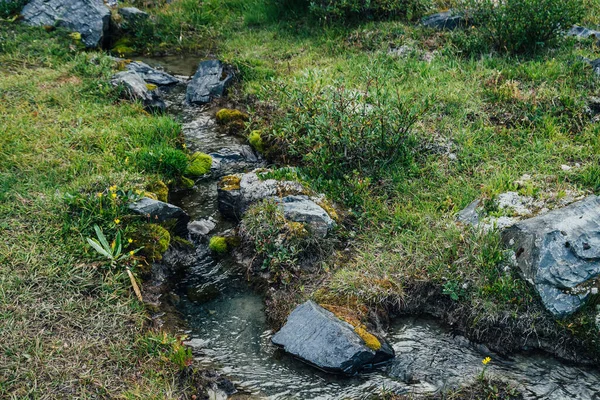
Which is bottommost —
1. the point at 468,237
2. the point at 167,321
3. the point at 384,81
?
the point at 167,321

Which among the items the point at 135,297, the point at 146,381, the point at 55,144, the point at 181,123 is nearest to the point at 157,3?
the point at 181,123

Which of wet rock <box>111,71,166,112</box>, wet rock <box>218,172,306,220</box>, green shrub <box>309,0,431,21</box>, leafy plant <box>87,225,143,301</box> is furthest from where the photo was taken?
green shrub <box>309,0,431,21</box>

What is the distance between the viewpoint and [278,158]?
8.05m

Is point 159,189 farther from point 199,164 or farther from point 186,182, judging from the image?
point 199,164

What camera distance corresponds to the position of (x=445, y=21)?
10.6 meters

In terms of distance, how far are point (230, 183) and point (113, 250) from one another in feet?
6.58

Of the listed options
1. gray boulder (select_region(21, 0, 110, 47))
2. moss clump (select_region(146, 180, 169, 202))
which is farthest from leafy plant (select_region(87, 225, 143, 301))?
gray boulder (select_region(21, 0, 110, 47))

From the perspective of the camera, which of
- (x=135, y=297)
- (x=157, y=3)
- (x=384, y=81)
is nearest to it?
(x=135, y=297)

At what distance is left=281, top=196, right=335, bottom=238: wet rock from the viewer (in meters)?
6.09

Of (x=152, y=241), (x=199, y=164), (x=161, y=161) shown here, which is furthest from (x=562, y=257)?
(x=161, y=161)

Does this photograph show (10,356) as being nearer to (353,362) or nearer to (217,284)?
(217,284)

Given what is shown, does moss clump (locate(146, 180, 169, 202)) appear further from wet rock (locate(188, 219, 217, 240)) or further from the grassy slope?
wet rock (locate(188, 219, 217, 240))

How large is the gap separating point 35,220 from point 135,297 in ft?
5.26

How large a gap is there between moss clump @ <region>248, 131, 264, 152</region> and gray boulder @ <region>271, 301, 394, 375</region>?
3.78 metres
